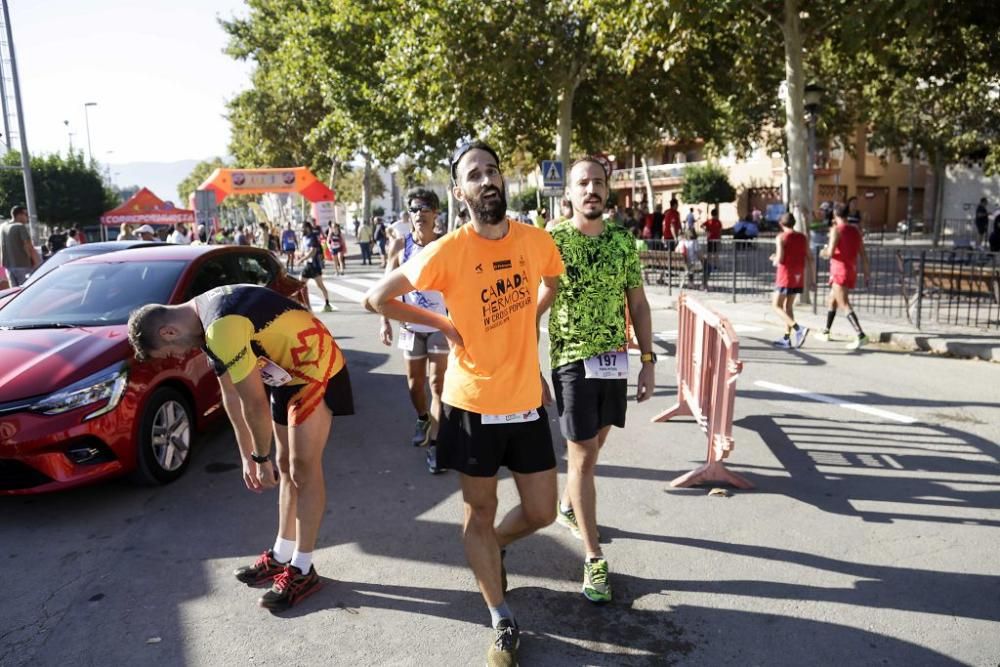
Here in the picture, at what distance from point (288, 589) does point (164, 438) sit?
2089 mm

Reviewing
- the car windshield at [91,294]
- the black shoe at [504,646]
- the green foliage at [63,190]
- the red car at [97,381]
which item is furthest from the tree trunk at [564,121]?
the green foliage at [63,190]

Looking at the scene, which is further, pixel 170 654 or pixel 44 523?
pixel 44 523

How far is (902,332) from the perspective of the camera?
402 inches

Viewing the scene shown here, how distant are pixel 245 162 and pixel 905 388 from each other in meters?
49.4

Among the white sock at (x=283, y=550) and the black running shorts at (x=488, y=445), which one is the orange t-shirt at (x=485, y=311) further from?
the white sock at (x=283, y=550)

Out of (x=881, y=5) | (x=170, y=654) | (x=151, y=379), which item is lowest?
(x=170, y=654)

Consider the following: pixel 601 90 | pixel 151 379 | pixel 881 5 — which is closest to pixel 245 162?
pixel 601 90

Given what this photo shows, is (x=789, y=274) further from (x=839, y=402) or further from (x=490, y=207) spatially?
(x=490, y=207)

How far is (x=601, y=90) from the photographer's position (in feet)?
66.3

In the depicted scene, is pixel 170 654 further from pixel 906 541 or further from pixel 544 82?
pixel 544 82

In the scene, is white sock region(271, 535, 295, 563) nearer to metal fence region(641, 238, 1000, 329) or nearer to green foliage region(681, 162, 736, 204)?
metal fence region(641, 238, 1000, 329)

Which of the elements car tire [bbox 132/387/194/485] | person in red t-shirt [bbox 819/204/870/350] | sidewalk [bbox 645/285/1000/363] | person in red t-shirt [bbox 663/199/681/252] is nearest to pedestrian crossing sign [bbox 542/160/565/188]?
sidewalk [bbox 645/285/1000/363]

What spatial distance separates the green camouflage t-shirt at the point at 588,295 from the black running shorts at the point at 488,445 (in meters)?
0.64

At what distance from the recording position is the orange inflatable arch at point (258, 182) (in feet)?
86.6
